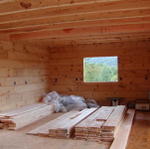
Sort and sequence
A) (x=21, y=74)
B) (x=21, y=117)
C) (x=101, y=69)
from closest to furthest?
(x=21, y=117) < (x=21, y=74) < (x=101, y=69)

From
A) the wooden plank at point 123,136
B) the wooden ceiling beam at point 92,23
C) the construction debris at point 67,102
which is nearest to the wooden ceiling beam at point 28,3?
the wooden ceiling beam at point 92,23

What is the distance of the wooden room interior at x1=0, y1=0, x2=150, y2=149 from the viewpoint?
9.46 feet

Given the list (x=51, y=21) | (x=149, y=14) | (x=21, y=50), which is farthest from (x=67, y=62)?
(x=149, y=14)

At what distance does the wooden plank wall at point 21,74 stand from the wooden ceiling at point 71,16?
1.87 feet

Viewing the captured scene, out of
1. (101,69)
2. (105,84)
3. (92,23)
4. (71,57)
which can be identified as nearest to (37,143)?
(92,23)

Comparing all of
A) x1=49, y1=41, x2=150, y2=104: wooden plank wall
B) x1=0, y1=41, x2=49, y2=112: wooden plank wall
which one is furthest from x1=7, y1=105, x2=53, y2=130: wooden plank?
x1=49, y1=41, x2=150, y2=104: wooden plank wall

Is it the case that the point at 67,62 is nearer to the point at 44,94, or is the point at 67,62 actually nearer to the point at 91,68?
the point at 91,68

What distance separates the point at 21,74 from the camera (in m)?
5.23

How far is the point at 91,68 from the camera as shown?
258 inches

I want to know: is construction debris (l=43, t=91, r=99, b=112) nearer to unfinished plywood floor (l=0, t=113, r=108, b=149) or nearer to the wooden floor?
the wooden floor

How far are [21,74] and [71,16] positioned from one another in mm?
2614

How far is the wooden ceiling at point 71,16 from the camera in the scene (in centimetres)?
268

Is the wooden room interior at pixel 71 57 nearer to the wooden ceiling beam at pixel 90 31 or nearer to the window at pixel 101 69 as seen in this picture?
the wooden ceiling beam at pixel 90 31

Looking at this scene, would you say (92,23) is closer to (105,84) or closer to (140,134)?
(140,134)
